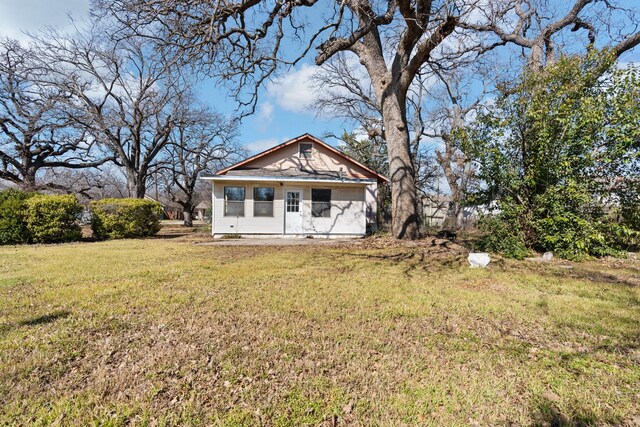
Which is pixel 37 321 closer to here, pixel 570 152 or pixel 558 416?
pixel 558 416

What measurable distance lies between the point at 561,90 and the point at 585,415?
347 inches

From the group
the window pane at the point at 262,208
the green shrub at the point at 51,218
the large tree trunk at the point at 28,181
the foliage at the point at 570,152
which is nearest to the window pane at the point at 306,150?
the window pane at the point at 262,208

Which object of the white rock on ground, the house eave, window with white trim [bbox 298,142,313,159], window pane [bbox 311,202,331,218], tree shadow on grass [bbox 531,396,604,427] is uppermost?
window with white trim [bbox 298,142,313,159]

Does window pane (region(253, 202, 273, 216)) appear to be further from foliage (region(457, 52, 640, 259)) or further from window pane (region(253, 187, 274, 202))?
foliage (region(457, 52, 640, 259))

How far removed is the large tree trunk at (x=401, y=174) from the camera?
10.9m

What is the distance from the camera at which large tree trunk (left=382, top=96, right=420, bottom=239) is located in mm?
10922

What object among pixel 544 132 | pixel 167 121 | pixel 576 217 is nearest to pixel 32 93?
pixel 167 121

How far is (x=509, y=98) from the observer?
9.03 metres

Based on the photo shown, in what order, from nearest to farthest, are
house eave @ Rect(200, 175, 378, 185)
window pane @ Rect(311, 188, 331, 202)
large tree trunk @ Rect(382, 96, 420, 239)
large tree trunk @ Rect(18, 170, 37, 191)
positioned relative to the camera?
large tree trunk @ Rect(382, 96, 420, 239), house eave @ Rect(200, 175, 378, 185), window pane @ Rect(311, 188, 331, 202), large tree trunk @ Rect(18, 170, 37, 191)

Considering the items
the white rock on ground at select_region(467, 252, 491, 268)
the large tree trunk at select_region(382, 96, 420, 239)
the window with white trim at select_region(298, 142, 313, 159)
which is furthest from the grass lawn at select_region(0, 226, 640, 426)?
Answer: the window with white trim at select_region(298, 142, 313, 159)

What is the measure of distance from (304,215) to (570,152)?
32.2 feet

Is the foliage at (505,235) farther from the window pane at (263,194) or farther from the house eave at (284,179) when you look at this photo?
the window pane at (263,194)

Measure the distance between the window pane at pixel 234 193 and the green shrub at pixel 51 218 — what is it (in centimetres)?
568

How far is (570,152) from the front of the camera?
26.8 ft
